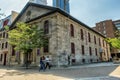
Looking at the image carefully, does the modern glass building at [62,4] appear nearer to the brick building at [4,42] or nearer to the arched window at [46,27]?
the brick building at [4,42]

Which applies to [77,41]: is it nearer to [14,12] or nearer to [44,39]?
[44,39]

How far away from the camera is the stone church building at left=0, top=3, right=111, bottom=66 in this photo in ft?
55.8

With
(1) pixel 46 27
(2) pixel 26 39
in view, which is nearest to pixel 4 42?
(1) pixel 46 27

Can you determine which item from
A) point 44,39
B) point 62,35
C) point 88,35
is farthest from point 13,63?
point 88,35

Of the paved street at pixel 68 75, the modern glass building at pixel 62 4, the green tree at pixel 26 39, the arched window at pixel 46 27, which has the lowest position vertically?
the paved street at pixel 68 75

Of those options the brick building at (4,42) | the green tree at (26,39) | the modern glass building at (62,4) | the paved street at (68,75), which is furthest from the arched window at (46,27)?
the modern glass building at (62,4)

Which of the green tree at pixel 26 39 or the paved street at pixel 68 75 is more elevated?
the green tree at pixel 26 39

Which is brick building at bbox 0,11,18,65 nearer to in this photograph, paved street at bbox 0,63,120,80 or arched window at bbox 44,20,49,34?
arched window at bbox 44,20,49,34

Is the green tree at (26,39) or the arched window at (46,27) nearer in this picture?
the green tree at (26,39)

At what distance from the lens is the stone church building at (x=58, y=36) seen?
17.0 m

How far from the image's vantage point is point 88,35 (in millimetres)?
26844

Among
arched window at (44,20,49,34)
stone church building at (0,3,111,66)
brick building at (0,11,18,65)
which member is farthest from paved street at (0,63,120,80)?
brick building at (0,11,18,65)

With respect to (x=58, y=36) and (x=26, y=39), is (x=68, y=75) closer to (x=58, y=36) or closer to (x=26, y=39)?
(x=58, y=36)

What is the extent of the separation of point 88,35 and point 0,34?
21.2 m
